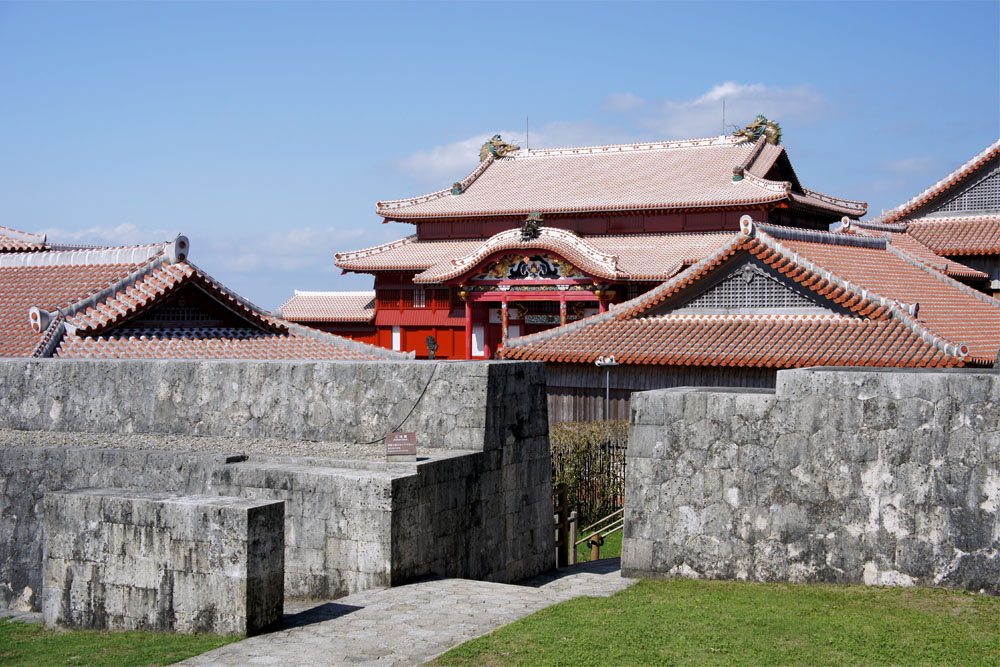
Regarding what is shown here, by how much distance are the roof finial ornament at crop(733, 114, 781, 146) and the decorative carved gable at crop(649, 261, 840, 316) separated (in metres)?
20.1

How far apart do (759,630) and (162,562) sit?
5125 millimetres

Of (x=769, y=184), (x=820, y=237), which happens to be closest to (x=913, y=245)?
(x=769, y=184)

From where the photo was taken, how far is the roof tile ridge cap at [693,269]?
67.1 feet

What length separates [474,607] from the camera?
9.39 meters

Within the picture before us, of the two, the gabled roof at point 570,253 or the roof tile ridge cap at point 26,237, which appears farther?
the gabled roof at point 570,253

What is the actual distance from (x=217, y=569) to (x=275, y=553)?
0.50 m

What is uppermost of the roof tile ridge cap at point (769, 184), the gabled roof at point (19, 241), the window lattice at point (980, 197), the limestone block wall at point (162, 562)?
the roof tile ridge cap at point (769, 184)

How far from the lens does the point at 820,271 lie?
20109 mm

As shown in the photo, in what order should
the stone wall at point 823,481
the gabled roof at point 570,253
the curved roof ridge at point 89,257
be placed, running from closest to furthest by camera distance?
the stone wall at point 823,481 < the curved roof ridge at point 89,257 < the gabled roof at point 570,253

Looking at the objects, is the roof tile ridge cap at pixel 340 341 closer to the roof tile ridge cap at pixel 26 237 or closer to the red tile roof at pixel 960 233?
the roof tile ridge cap at pixel 26 237

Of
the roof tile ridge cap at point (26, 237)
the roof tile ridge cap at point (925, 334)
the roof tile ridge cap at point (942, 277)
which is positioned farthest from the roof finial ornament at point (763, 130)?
the roof tile ridge cap at point (26, 237)

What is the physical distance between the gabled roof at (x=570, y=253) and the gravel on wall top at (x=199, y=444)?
22.0 meters

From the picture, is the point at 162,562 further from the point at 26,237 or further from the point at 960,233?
the point at 960,233

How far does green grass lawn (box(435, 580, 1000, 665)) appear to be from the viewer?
780 cm
